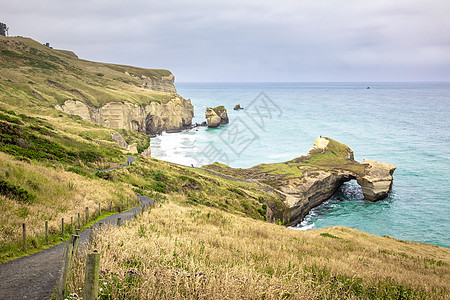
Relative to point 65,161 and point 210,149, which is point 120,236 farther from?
point 210,149

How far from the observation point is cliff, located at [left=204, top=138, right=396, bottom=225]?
1710 inches

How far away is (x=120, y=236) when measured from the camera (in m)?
7.77

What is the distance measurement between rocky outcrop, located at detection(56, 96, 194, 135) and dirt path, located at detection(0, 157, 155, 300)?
60183mm

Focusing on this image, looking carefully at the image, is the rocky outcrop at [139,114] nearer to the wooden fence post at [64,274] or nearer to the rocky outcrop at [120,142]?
the rocky outcrop at [120,142]

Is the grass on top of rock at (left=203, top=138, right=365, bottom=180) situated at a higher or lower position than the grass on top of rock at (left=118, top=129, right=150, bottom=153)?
lower

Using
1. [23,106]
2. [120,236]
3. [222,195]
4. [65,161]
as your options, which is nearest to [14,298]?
[120,236]

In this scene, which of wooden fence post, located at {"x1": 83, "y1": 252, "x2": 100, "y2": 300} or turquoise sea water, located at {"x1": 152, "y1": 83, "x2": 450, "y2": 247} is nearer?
wooden fence post, located at {"x1": 83, "y1": 252, "x2": 100, "y2": 300}

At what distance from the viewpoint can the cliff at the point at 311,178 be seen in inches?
1710

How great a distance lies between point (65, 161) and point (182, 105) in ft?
279

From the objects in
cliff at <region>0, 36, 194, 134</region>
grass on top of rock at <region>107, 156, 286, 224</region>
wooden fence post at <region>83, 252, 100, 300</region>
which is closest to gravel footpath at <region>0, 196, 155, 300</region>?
wooden fence post at <region>83, 252, 100, 300</region>

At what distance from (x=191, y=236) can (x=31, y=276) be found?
16.2 ft

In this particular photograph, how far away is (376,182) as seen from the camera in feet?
157

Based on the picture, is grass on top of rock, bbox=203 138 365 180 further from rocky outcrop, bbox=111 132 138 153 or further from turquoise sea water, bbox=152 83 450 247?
rocky outcrop, bbox=111 132 138 153

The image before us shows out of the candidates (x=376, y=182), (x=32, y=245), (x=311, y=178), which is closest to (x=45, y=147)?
(x=32, y=245)
